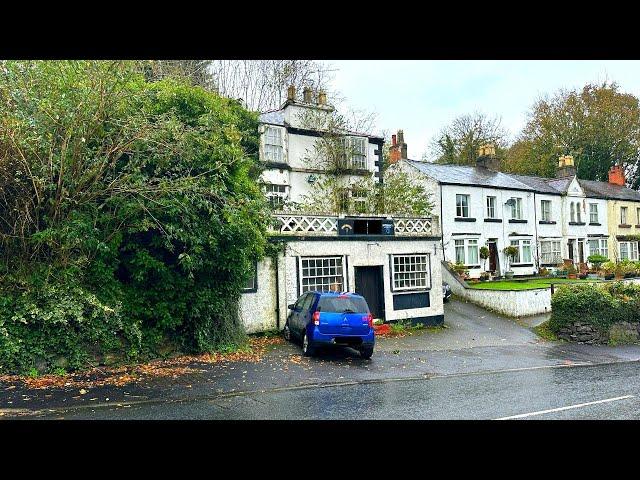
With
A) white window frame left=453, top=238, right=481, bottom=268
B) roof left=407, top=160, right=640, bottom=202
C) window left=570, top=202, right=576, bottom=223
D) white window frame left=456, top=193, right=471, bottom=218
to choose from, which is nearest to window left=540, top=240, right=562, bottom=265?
window left=570, top=202, right=576, bottom=223

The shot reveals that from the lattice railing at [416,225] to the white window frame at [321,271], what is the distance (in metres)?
2.99

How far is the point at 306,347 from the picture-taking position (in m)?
13.7

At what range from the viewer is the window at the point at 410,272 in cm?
1964

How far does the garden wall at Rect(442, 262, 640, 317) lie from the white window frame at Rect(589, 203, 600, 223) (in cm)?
1859

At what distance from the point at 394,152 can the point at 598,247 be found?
62.2 feet

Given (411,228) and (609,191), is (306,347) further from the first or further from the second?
(609,191)

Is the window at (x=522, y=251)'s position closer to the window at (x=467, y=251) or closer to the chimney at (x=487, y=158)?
the window at (x=467, y=251)

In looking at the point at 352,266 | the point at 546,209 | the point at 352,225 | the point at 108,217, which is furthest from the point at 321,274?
the point at 546,209

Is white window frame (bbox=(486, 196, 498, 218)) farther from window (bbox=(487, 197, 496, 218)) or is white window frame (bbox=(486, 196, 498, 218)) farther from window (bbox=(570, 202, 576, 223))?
window (bbox=(570, 202, 576, 223))

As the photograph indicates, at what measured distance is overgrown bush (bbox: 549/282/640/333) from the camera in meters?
18.9
